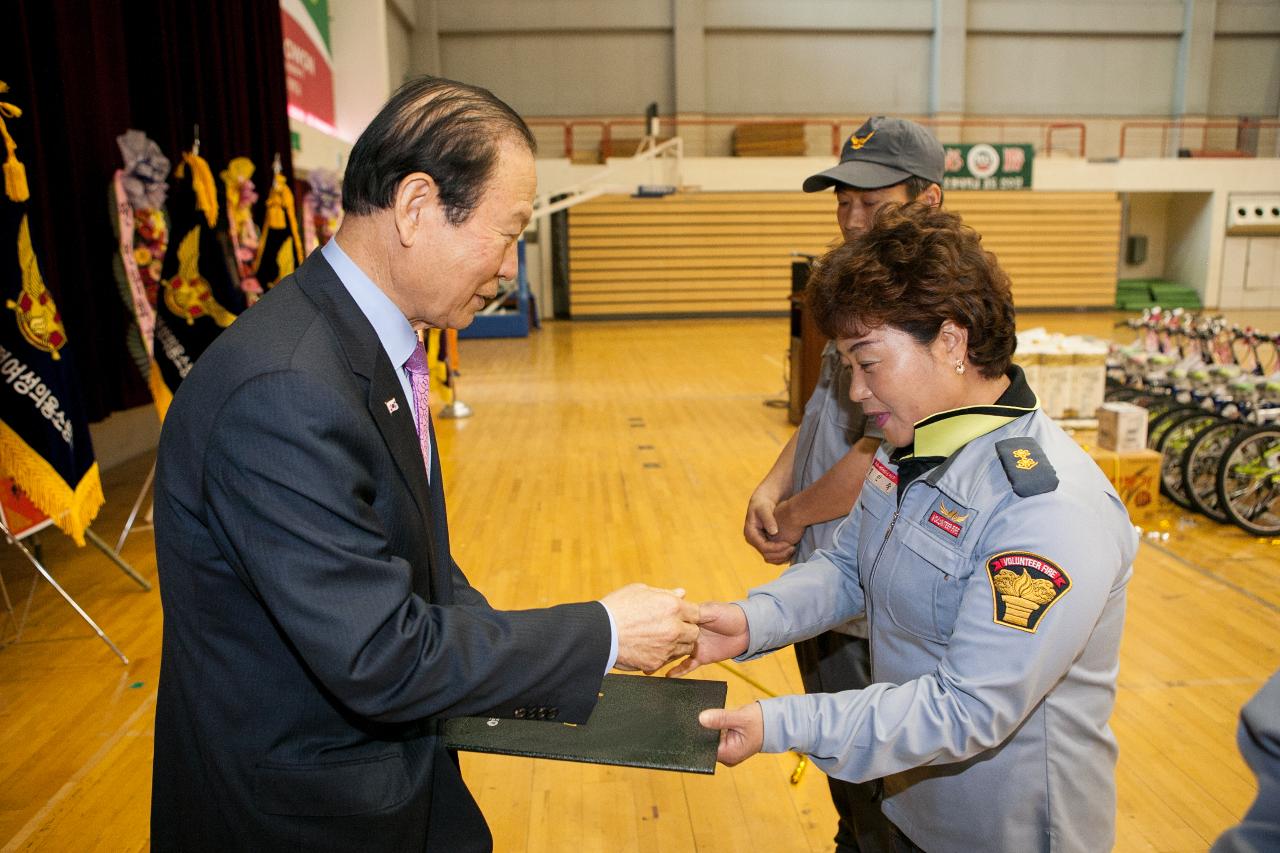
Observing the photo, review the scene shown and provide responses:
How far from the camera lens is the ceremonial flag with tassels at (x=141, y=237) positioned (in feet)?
15.4

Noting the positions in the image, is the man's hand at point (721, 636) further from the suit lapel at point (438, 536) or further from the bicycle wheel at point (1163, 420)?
the bicycle wheel at point (1163, 420)

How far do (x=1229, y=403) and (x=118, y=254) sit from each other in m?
6.28

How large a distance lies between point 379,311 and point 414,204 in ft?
0.46

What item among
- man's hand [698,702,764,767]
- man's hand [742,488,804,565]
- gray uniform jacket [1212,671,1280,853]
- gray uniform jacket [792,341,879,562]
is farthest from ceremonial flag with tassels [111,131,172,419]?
gray uniform jacket [1212,671,1280,853]

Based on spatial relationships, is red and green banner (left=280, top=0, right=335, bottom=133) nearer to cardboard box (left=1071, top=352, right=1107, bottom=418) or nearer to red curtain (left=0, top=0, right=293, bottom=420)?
red curtain (left=0, top=0, right=293, bottom=420)

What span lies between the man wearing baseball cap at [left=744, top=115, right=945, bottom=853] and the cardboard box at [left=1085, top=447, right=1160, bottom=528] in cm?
381

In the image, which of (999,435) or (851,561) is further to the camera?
(851,561)

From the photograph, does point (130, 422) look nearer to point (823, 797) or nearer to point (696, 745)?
point (823, 797)

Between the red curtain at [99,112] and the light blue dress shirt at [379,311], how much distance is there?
3201 mm

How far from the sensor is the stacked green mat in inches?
704

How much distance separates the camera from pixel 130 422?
21.7ft

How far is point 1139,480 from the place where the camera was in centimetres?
524

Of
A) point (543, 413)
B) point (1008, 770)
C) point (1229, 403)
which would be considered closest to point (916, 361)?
point (1008, 770)

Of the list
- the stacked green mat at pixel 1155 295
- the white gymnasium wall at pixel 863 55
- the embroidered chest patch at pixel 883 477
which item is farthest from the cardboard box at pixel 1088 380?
the stacked green mat at pixel 1155 295
